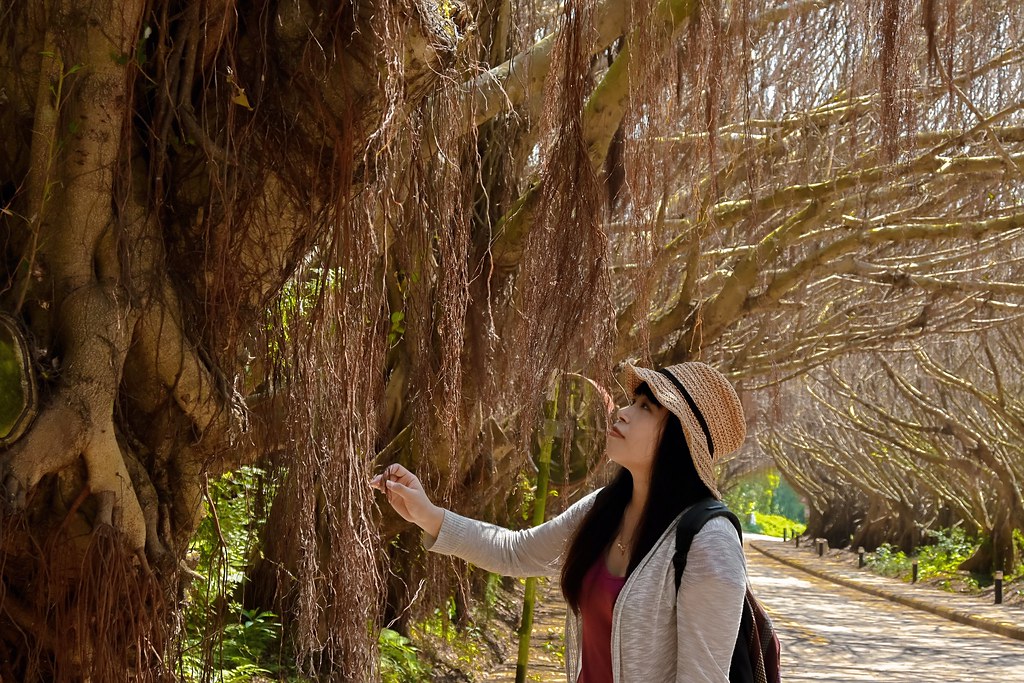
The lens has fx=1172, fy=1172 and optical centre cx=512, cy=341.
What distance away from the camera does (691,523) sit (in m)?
2.57

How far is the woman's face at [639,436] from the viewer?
9.15 ft

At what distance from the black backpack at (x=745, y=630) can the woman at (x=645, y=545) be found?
0.02m

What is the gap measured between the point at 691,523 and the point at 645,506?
7.7 inches

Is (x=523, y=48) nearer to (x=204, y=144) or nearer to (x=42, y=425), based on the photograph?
(x=204, y=144)

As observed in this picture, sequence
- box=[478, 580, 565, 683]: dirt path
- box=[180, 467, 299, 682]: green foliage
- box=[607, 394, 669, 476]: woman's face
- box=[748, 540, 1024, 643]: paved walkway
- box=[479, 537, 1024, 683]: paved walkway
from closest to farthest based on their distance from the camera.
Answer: box=[607, 394, 669, 476]: woman's face → box=[180, 467, 299, 682]: green foliage → box=[478, 580, 565, 683]: dirt path → box=[479, 537, 1024, 683]: paved walkway → box=[748, 540, 1024, 643]: paved walkway

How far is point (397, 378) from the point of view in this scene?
7508 mm

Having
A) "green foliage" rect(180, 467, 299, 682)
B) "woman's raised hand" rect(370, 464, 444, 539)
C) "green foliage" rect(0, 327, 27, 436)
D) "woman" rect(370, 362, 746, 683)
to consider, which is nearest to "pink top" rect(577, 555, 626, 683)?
"woman" rect(370, 362, 746, 683)

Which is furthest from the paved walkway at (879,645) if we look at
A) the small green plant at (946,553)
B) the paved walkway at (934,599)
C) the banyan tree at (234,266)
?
the banyan tree at (234,266)

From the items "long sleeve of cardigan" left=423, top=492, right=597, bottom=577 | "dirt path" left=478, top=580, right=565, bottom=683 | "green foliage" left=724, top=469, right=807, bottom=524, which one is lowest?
Answer: "dirt path" left=478, top=580, right=565, bottom=683

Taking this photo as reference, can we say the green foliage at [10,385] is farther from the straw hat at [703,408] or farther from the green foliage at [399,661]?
the green foliage at [399,661]

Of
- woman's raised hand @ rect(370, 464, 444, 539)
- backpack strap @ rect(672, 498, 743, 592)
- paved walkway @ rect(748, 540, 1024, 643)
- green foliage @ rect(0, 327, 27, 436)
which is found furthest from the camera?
paved walkway @ rect(748, 540, 1024, 643)

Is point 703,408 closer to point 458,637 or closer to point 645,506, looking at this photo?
point 645,506

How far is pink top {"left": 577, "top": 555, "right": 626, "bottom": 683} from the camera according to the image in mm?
2686

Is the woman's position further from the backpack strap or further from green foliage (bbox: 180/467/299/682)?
green foliage (bbox: 180/467/299/682)
